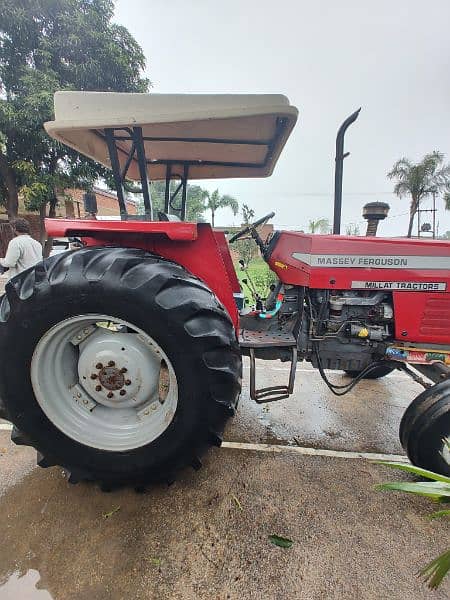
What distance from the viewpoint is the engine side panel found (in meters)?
1.99

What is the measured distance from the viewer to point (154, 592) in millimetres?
1291

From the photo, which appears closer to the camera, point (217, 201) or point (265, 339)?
point (265, 339)

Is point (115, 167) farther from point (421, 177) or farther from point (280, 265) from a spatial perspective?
point (421, 177)

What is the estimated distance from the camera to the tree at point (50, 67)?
8922mm

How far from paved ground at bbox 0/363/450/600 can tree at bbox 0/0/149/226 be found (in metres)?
9.40

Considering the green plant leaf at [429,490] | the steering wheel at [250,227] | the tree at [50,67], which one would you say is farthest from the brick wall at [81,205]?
the green plant leaf at [429,490]

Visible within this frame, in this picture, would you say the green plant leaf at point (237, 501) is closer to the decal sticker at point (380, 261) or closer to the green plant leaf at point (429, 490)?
the green plant leaf at point (429, 490)

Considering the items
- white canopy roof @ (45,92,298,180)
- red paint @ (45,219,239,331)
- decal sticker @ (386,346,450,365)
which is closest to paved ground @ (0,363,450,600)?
decal sticker @ (386,346,450,365)

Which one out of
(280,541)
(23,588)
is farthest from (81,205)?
(280,541)

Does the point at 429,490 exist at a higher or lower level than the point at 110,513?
higher

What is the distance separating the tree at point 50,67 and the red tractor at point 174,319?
28.1 ft

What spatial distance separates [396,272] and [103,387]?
179cm

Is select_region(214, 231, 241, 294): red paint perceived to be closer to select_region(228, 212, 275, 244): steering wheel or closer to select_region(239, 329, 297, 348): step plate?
select_region(228, 212, 275, 244): steering wheel

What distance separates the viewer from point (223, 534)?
1522 mm
